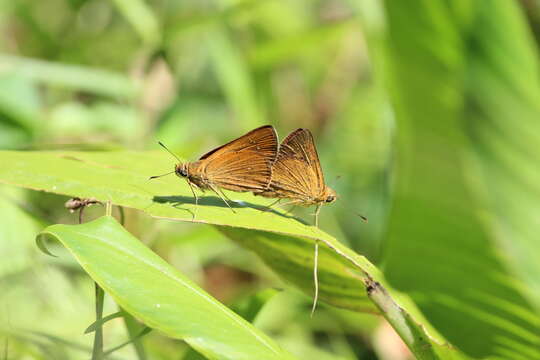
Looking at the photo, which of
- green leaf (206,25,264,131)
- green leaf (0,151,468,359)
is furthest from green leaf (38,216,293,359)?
green leaf (206,25,264,131)

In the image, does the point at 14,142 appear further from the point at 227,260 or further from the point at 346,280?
the point at 346,280

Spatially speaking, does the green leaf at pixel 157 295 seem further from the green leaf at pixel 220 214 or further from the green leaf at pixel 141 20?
the green leaf at pixel 141 20

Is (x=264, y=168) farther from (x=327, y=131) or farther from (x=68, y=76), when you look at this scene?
(x=327, y=131)

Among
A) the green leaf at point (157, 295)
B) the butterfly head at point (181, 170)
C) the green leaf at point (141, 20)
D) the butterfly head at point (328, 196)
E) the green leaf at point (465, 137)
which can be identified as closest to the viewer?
the green leaf at point (465, 137)

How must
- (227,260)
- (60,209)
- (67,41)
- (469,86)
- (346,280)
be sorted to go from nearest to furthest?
(469,86) → (346,280) → (60,209) → (227,260) → (67,41)

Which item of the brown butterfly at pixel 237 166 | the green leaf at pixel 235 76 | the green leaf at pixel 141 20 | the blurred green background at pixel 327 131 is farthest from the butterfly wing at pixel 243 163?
the green leaf at pixel 141 20

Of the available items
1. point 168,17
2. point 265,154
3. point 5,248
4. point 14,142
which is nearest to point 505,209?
point 265,154

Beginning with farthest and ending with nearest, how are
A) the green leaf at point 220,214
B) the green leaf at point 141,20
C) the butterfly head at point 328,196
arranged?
the green leaf at point 141,20 < the butterfly head at point 328,196 < the green leaf at point 220,214

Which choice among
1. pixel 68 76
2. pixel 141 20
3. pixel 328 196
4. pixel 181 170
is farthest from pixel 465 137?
pixel 141 20
